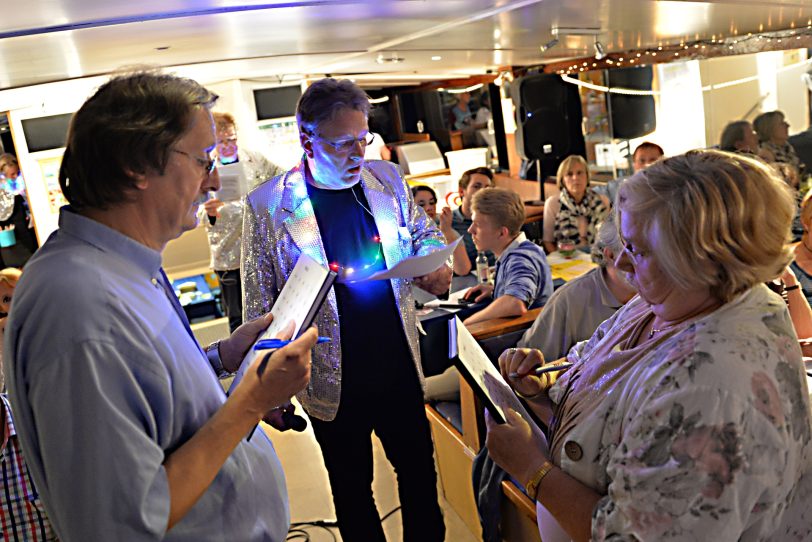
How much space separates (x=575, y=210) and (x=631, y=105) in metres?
1.97

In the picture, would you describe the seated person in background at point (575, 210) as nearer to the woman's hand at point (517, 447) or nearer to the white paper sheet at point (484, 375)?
the white paper sheet at point (484, 375)

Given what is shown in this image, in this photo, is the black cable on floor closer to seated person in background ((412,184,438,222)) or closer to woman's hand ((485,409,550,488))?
woman's hand ((485,409,550,488))

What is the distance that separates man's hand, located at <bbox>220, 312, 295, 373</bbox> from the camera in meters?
1.54

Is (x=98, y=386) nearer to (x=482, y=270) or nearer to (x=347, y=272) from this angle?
(x=347, y=272)

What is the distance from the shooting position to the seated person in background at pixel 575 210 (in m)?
5.34

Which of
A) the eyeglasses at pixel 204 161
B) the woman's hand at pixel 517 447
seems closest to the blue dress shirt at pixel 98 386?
the eyeglasses at pixel 204 161

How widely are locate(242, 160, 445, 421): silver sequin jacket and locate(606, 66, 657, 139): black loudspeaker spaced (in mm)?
5251

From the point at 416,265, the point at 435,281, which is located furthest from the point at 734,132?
the point at 416,265

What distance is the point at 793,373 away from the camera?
1098mm

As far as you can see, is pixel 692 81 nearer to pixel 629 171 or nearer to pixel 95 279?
pixel 629 171

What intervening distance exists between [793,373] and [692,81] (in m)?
5.83

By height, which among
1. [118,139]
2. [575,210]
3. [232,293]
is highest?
[118,139]

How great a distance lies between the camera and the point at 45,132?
683cm

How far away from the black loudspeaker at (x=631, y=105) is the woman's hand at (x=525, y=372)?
5578 mm
